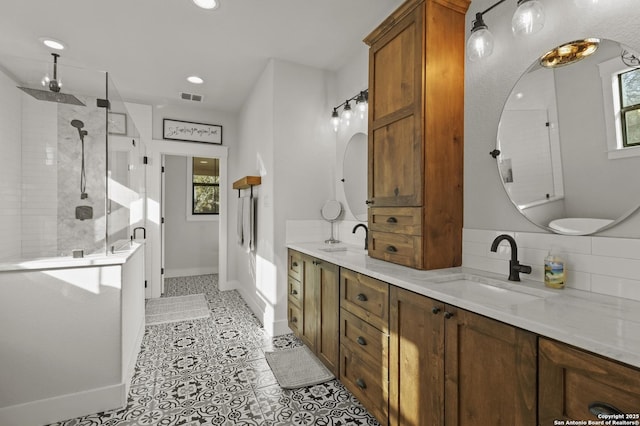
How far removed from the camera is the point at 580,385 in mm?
849

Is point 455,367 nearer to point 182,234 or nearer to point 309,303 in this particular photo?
point 309,303

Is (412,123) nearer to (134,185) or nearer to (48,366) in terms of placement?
(48,366)

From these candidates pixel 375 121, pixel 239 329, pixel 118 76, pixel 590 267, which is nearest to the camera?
pixel 590 267

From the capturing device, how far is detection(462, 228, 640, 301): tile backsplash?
1.20 metres

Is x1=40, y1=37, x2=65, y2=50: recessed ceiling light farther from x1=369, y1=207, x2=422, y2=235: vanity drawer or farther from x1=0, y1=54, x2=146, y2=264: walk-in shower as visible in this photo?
x1=369, y1=207, x2=422, y2=235: vanity drawer

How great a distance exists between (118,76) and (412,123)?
3506 mm

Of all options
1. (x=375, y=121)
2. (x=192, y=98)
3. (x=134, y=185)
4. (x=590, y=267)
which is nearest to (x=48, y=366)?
(x=134, y=185)

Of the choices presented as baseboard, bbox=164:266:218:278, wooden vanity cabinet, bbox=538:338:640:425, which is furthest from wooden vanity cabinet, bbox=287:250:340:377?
baseboard, bbox=164:266:218:278

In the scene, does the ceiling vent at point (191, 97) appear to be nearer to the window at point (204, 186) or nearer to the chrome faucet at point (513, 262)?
the window at point (204, 186)

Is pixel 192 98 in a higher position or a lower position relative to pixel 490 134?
higher

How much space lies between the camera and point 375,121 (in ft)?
7.24

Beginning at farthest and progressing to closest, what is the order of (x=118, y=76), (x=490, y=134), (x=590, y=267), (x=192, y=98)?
(x=192, y=98) < (x=118, y=76) < (x=490, y=134) < (x=590, y=267)

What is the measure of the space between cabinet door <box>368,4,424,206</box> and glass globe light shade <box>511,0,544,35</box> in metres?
0.52

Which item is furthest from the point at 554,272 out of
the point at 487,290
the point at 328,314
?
the point at 328,314
